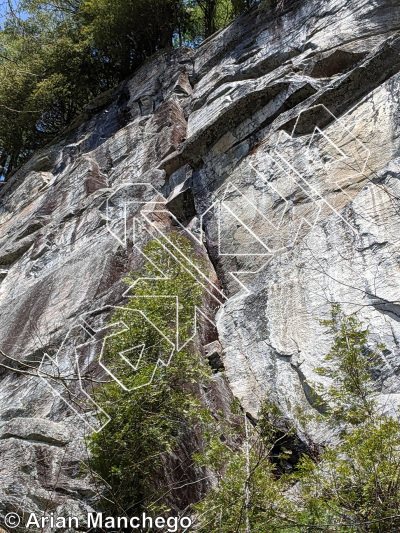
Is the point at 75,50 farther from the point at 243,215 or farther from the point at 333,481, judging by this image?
the point at 333,481

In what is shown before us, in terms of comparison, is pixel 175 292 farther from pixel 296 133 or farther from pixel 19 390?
pixel 296 133

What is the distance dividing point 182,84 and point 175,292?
711 centimetres

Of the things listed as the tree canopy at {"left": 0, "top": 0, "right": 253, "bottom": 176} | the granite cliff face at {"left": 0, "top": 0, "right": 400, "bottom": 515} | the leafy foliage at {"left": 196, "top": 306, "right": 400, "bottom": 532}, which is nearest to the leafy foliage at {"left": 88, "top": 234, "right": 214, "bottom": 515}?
the granite cliff face at {"left": 0, "top": 0, "right": 400, "bottom": 515}

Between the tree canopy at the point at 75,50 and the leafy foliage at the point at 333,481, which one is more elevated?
the tree canopy at the point at 75,50

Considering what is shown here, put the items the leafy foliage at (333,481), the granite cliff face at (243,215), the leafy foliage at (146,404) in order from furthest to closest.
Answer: the granite cliff face at (243,215)
the leafy foliage at (146,404)
the leafy foliage at (333,481)

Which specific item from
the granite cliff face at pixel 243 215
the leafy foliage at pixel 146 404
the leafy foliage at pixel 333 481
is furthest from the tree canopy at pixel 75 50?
the leafy foliage at pixel 333 481

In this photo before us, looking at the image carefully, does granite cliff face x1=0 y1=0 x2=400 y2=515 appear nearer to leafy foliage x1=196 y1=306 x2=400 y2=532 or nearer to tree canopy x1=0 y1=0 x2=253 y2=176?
leafy foliage x1=196 y1=306 x2=400 y2=532

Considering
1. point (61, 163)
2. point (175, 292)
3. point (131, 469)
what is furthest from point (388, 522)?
point (61, 163)

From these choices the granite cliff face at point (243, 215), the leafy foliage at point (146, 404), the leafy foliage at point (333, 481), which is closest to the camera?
the leafy foliage at point (333, 481)

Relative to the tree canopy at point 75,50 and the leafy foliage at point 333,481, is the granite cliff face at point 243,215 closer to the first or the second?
the leafy foliage at point 333,481

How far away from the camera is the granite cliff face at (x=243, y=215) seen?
519 centimetres

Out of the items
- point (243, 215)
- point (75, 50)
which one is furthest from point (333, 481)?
point (75, 50)

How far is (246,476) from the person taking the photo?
3893 mm

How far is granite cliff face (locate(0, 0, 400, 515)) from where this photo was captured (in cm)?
519
